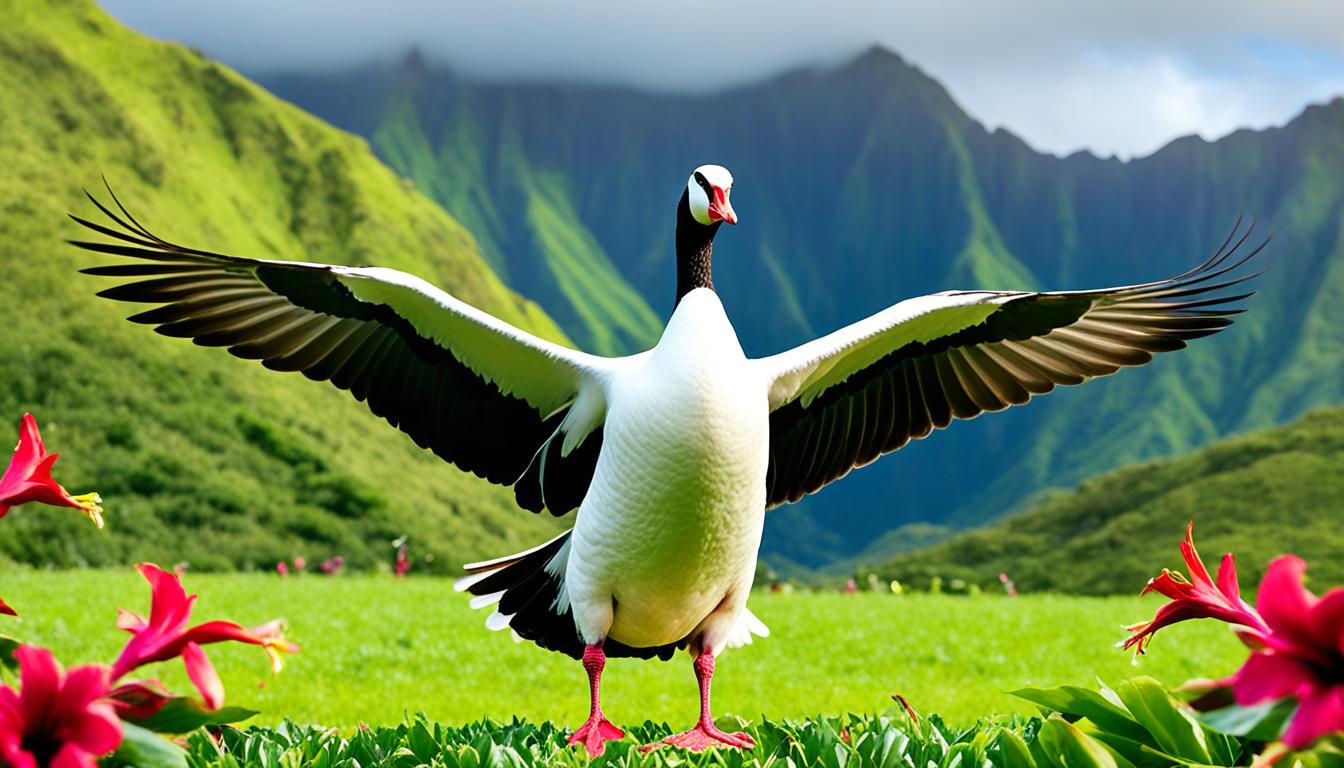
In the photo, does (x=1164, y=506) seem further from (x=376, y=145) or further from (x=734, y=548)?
(x=376, y=145)

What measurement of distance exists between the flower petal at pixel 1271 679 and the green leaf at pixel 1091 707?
3.18 ft

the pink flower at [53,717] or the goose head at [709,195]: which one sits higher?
the goose head at [709,195]

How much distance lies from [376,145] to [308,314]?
73.0m

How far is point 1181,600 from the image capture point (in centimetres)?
217

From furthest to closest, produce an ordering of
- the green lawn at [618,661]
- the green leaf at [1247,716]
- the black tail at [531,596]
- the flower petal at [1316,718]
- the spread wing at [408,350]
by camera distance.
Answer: the green lawn at [618,661]
the black tail at [531,596]
the spread wing at [408,350]
the green leaf at [1247,716]
the flower petal at [1316,718]

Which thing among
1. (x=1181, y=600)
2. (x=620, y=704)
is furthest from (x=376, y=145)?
(x=1181, y=600)

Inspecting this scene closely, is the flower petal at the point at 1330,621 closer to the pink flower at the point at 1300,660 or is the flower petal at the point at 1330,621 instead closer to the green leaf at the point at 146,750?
the pink flower at the point at 1300,660

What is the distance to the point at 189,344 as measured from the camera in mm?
24781

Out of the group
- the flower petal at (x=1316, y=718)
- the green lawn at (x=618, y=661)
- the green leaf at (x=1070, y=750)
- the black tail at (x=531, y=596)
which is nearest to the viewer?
the flower petal at (x=1316, y=718)

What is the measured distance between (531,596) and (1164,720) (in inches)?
105

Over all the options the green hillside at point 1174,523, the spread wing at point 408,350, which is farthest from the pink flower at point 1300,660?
the green hillside at point 1174,523

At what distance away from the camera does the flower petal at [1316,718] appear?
1620mm

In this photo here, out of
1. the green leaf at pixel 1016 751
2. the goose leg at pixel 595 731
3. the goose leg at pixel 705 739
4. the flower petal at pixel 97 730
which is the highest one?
the flower petal at pixel 97 730

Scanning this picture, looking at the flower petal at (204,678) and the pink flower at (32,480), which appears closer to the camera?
the flower petal at (204,678)
